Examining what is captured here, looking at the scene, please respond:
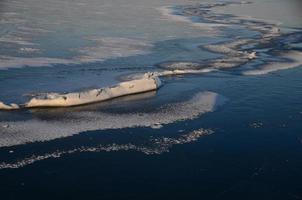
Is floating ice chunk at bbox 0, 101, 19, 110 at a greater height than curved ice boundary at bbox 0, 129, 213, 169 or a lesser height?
greater

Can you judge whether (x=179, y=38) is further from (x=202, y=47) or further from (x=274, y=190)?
(x=274, y=190)

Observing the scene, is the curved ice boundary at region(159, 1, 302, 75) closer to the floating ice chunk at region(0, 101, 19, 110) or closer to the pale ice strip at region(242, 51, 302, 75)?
the pale ice strip at region(242, 51, 302, 75)

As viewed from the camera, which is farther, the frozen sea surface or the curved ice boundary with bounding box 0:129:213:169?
the curved ice boundary with bounding box 0:129:213:169

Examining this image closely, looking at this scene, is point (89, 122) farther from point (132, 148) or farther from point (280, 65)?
point (280, 65)

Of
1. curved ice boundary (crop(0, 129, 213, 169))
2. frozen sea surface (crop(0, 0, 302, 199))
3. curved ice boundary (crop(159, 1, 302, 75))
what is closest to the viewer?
frozen sea surface (crop(0, 0, 302, 199))

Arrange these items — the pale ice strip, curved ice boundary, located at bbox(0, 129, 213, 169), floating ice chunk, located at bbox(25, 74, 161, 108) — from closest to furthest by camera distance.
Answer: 1. curved ice boundary, located at bbox(0, 129, 213, 169)
2. floating ice chunk, located at bbox(25, 74, 161, 108)
3. the pale ice strip

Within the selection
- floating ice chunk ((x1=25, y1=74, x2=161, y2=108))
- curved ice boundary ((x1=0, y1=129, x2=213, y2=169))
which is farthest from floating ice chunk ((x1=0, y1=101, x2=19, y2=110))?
curved ice boundary ((x1=0, y1=129, x2=213, y2=169))

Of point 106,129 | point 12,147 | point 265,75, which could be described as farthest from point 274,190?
point 265,75

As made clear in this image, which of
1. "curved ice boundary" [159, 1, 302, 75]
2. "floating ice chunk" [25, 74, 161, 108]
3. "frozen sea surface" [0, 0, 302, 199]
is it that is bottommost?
"curved ice boundary" [159, 1, 302, 75]
